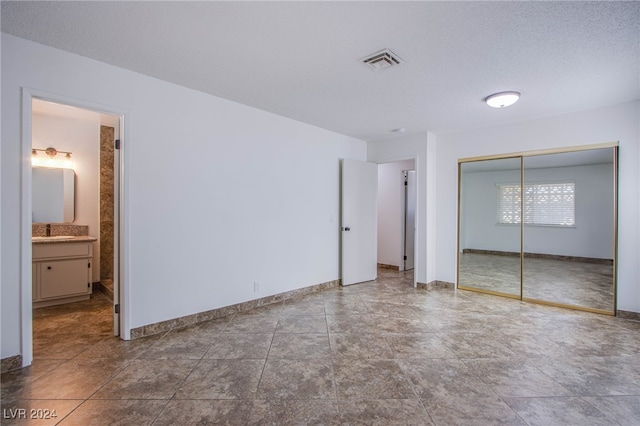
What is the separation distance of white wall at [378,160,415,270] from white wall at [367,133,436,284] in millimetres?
1026

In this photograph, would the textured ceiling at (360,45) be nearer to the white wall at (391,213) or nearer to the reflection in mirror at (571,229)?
the reflection in mirror at (571,229)

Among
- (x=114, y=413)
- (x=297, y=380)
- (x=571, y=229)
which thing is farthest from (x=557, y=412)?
→ (x=571, y=229)

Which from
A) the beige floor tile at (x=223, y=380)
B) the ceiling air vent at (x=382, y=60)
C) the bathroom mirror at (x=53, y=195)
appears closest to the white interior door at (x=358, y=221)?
the ceiling air vent at (x=382, y=60)

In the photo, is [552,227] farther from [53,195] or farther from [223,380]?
[53,195]

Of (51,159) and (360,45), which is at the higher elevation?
(360,45)

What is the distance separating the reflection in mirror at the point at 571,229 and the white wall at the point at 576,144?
127 millimetres

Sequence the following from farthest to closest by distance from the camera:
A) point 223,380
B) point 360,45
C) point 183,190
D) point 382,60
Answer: point 183,190
point 382,60
point 360,45
point 223,380

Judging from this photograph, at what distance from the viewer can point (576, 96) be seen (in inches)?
123

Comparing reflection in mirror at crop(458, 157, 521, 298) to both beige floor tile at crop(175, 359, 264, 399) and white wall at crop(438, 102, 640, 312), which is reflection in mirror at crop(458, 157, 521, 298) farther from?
beige floor tile at crop(175, 359, 264, 399)

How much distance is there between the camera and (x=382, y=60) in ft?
7.79

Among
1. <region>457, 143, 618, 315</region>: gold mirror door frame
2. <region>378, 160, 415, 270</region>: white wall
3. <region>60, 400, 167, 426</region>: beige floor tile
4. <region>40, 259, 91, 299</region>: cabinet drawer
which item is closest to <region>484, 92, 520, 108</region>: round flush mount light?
<region>457, 143, 618, 315</region>: gold mirror door frame

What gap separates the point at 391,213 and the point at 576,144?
310 cm

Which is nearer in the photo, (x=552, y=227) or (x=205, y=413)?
(x=205, y=413)

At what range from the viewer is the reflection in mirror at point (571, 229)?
359 centimetres
